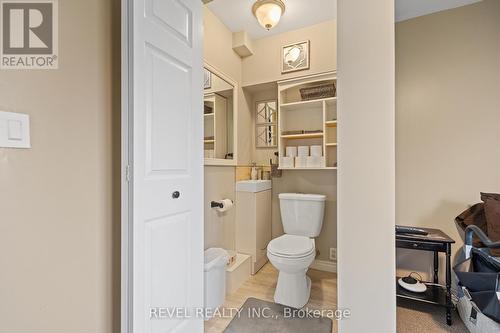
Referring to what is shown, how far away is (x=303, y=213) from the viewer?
235 cm

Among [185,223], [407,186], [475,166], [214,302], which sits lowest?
[214,302]

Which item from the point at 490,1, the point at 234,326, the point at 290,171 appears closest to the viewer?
the point at 234,326

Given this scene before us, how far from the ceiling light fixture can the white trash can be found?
1969 millimetres

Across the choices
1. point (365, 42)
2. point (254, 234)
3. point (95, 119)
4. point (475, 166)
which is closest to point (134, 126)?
point (95, 119)

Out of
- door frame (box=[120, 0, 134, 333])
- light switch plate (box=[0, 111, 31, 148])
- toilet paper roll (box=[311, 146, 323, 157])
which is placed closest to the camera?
light switch plate (box=[0, 111, 31, 148])

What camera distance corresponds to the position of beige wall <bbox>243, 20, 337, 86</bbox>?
7.70 ft

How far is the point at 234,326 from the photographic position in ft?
5.29

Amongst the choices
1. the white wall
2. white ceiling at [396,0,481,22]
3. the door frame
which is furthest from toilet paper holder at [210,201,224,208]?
white ceiling at [396,0,481,22]

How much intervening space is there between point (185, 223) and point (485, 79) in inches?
103

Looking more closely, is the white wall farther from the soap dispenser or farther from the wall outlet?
the soap dispenser

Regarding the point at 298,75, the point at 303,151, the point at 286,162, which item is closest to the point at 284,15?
the point at 298,75

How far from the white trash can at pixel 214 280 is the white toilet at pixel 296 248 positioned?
0.40m

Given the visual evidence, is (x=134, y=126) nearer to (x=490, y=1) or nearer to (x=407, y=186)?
(x=407, y=186)

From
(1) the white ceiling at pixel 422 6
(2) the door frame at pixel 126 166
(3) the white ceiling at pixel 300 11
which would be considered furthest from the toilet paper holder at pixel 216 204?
(1) the white ceiling at pixel 422 6
